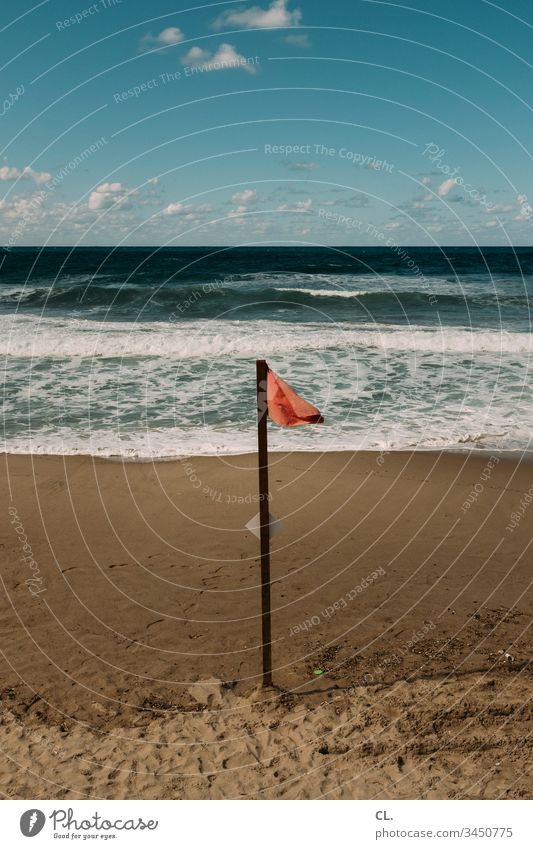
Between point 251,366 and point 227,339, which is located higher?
point 227,339

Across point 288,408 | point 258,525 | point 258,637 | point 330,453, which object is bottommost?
point 258,637

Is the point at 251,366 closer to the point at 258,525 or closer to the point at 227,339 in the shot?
the point at 227,339

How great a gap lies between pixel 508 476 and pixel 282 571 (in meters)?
4.90

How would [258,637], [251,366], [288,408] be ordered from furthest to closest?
[251,366]
[258,637]
[288,408]

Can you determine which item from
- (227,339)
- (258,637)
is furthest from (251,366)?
(258,637)

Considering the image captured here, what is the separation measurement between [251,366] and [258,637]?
44.2 ft

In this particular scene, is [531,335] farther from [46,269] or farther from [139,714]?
[46,269]

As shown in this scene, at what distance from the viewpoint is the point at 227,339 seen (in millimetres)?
23219

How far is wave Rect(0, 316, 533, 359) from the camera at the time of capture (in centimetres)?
2130

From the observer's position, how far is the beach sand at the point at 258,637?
480 centimetres

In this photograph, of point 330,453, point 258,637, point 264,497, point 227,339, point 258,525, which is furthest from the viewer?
point 227,339

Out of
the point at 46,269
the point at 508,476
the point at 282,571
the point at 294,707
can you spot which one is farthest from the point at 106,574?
the point at 46,269

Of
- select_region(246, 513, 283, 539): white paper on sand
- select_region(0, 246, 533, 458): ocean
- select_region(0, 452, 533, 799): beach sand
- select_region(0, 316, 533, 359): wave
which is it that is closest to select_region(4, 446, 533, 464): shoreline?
select_region(0, 246, 533, 458): ocean

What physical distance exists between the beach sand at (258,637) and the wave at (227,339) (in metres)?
11.1
